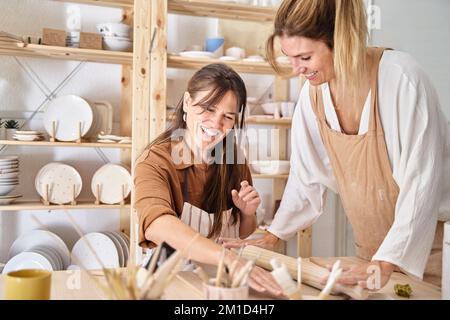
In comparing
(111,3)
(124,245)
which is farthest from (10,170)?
(111,3)

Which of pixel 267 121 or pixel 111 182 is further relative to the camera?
pixel 267 121

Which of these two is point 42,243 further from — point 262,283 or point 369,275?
point 369,275

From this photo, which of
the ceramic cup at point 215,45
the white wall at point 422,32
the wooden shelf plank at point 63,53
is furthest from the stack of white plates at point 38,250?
the white wall at point 422,32

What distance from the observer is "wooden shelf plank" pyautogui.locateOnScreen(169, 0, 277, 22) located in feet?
9.55

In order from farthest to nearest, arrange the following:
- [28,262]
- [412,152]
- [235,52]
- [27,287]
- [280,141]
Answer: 1. [280,141]
2. [235,52]
3. [28,262]
4. [412,152]
5. [27,287]

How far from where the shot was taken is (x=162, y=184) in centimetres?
151

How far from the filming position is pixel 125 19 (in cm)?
302

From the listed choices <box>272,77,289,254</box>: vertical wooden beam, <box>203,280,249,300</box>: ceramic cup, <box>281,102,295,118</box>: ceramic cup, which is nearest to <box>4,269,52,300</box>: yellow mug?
<box>203,280,249,300</box>: ceramic cup

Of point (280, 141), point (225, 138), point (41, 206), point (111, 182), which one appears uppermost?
point (225, 138)

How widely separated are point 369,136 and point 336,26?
13.5 inches

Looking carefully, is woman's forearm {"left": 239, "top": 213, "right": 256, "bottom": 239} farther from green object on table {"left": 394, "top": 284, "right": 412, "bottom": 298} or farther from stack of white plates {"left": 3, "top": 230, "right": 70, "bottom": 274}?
stack of white plates {"left": 3, "top": 230, "right": 70, "bottom": 274}
